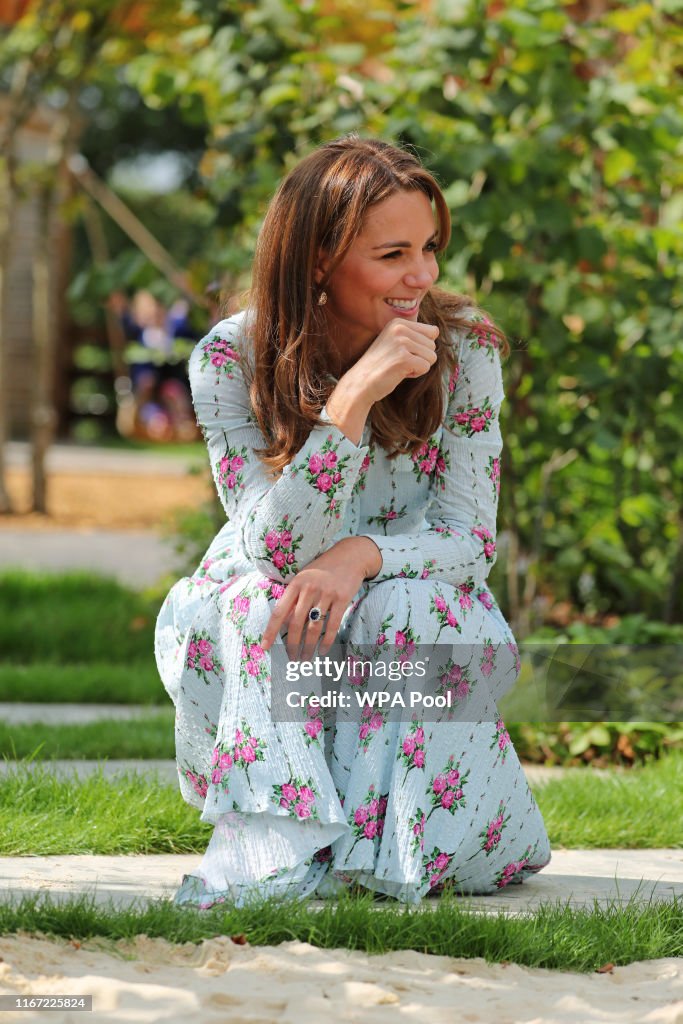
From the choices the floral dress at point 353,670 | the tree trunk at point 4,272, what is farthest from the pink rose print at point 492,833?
the tree trunk at point 4,272

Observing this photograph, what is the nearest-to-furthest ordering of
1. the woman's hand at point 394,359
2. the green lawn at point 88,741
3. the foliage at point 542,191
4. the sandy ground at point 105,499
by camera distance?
the woman's hand at point 394,359, the green lawn at point 88,741, the foliage at point 542,191, the sandy ground at point 105,499

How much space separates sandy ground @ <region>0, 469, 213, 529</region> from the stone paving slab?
194 inches

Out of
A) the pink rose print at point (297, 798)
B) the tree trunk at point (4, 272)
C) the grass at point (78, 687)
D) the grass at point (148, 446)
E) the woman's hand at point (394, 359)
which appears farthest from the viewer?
the grass at point (148, 446)

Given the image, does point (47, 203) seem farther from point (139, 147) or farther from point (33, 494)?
point (139, 147)

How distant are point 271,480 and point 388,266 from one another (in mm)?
464

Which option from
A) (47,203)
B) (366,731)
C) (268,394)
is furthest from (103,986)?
(47,203)

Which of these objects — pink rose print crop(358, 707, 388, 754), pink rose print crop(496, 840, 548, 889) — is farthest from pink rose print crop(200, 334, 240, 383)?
pink rose print crop(496, 840, 548, 889)

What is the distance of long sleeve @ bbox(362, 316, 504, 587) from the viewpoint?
292 cm

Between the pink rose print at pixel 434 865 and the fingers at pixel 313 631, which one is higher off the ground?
the fingers at pixel 313 631

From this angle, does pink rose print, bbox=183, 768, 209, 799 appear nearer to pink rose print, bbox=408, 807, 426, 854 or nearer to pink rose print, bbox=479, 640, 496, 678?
pink rose print, bbox=408, 807, 426, 854

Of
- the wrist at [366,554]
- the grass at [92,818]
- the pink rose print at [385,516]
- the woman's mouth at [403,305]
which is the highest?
the woman's mouth at [403,305]

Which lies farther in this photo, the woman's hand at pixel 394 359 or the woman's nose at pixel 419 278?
the woman's nose at pixel 419 278

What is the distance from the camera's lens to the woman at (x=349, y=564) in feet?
8.79

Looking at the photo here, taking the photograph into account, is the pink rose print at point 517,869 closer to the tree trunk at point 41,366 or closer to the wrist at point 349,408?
the wrist at point 349,408
